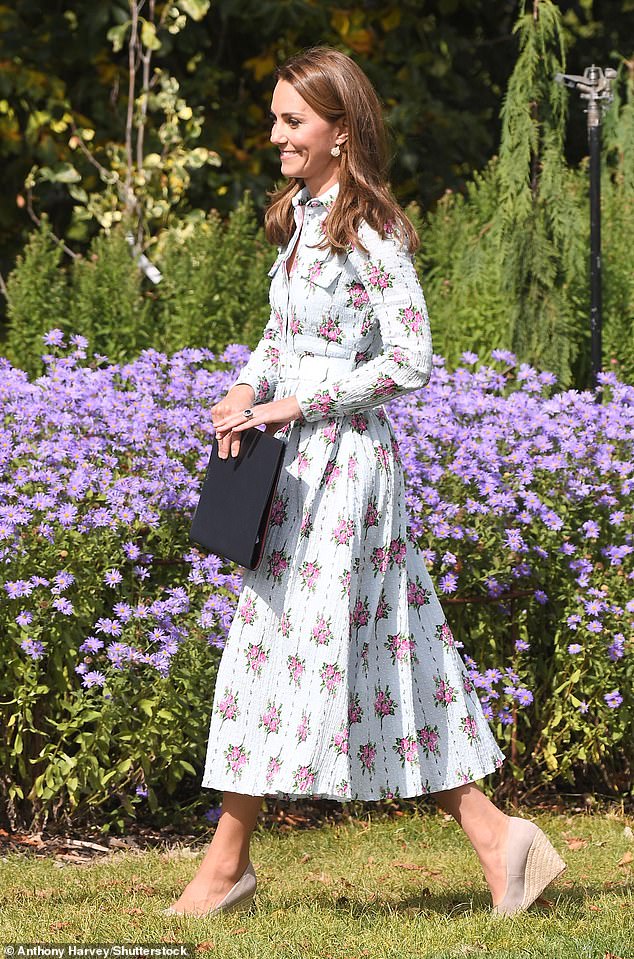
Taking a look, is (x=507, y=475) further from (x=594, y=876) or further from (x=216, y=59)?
(x=216, y=59)

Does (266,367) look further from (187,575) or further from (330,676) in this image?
(187,575)

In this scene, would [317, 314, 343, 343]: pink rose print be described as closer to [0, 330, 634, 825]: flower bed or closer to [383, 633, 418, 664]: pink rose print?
[383, 633, 418, 664]: pink rose print

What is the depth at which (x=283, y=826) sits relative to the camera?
13.9ft

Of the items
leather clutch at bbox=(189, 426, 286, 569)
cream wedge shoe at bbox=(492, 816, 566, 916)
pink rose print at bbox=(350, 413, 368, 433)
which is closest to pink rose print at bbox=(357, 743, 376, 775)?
cream wedge shoe at bbox=(492, 816, 566, 916)

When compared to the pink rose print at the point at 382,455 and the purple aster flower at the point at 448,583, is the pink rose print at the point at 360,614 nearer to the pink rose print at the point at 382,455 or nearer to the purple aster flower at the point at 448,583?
the pink rose print at the point at 382,455

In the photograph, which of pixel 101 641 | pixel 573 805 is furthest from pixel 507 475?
pixel 101 641

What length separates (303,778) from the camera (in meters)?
2.98

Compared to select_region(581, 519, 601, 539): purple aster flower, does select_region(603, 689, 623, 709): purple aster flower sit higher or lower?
lower

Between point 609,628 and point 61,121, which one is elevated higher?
A: point 61,121

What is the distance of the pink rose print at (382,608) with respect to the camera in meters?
3.12

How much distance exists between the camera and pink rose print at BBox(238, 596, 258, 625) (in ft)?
10.2

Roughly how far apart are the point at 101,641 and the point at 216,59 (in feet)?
22.0

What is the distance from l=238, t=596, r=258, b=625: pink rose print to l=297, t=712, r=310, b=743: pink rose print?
0.24 metres

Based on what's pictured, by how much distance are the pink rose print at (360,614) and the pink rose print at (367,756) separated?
263 mm
